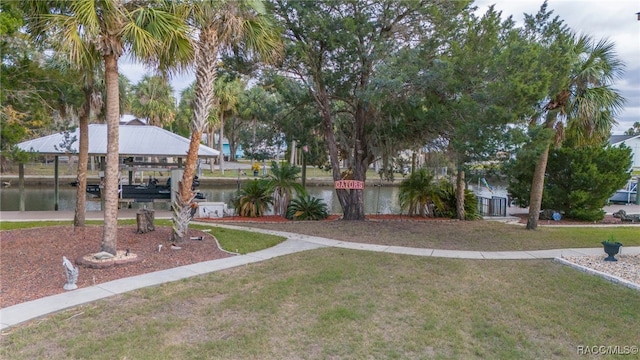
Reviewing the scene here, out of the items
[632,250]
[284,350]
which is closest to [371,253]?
[284,350]

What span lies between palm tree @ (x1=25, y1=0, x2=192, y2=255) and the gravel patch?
346 inches

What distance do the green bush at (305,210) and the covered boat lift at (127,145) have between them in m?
3.72

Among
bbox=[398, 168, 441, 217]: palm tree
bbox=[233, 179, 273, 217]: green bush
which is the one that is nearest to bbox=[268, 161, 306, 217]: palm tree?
bbox=[233, 179, 273, 217]: green bush

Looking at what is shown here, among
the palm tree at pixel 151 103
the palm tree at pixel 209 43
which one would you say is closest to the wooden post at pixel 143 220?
the palm tree at pixel 209 43

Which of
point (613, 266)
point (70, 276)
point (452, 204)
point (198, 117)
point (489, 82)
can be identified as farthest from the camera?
point (452, 204)

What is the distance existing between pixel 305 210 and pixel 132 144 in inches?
291

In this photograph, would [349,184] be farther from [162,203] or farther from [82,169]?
[162,203]

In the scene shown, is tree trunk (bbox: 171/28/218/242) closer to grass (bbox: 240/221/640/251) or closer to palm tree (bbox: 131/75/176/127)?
grass (bbox: 240/221/640/251)

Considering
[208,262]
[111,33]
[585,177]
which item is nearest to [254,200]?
[208,262]

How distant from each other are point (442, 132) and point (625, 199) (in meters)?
16.9

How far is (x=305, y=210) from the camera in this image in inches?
571

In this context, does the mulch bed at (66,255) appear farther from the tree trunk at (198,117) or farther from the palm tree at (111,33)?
the palm tree at (111,33)

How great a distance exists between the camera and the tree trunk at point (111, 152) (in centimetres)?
742

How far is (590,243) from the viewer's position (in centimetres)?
1052
